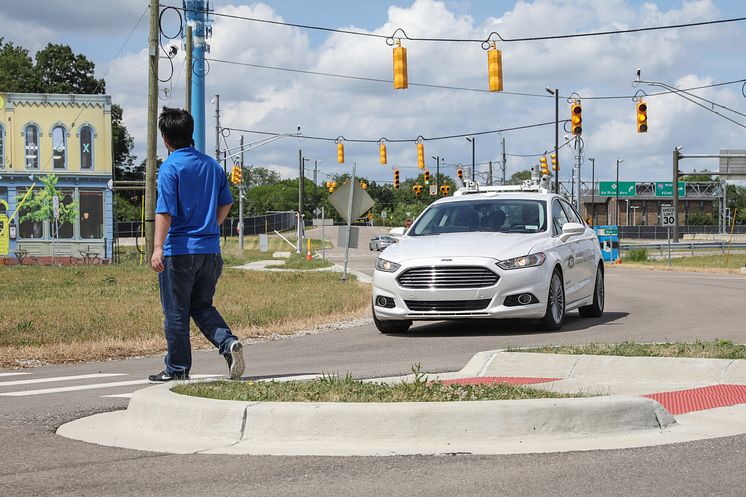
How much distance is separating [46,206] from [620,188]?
9887 cm

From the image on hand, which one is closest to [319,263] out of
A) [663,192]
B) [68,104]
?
[68,104]

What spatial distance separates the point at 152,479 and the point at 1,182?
52979mm

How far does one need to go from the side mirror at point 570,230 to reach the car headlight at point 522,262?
3.00 feet

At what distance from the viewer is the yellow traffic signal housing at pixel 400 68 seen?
29766mm

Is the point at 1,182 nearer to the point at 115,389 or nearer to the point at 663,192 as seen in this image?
the point at 115,389

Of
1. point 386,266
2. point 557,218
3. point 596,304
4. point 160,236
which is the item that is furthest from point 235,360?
point 596,304

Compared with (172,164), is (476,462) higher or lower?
lower

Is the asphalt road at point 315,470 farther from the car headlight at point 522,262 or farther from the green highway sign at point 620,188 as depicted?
the green highway sign at point 620,188

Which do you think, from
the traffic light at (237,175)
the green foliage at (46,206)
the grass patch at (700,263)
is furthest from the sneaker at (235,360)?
the traffic light at (237,175)

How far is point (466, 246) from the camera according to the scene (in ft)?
45.1

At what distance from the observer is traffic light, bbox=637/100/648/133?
38.0m

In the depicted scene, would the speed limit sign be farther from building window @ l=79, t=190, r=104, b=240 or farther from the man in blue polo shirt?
the man in blue polo shirt

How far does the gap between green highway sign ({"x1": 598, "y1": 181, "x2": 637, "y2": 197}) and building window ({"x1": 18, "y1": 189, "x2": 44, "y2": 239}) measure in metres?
95.5

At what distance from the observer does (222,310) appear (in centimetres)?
1827
